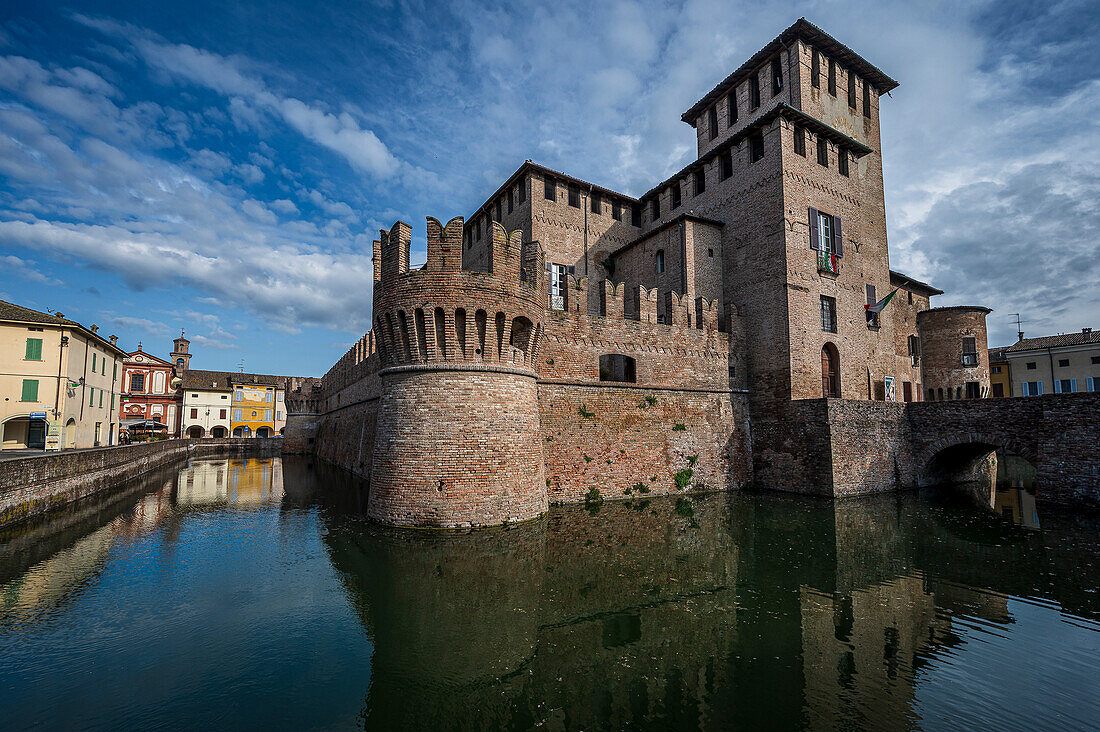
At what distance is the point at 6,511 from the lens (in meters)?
14.2

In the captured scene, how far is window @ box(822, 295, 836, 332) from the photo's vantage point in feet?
77.5

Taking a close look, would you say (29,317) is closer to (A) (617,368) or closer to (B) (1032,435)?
(A) (617,368)

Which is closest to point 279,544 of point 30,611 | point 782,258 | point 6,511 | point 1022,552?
point 30,611

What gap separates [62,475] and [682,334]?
2476 cm

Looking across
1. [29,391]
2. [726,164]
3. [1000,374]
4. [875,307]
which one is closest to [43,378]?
[29,391]

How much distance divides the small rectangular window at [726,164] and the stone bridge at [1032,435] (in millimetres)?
14167

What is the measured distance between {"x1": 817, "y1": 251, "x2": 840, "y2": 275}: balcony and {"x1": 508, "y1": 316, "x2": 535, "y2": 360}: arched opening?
618 inches

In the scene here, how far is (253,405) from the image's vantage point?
67.0 m

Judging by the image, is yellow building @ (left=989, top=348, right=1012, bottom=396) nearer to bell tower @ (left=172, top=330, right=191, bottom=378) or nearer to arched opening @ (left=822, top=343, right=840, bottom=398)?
arched opening @ (left=822, top=343, right=840, bottom=398)

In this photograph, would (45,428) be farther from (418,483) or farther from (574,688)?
(574,688)

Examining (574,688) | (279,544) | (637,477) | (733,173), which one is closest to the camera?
(574,688)

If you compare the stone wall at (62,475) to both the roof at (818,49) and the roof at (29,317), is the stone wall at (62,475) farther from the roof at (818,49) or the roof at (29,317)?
the roof at (818,49)

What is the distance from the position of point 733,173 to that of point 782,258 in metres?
5.66

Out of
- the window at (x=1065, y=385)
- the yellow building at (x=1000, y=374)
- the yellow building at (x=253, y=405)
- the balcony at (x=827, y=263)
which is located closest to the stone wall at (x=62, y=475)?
the balcony at (x=827, y=263)
